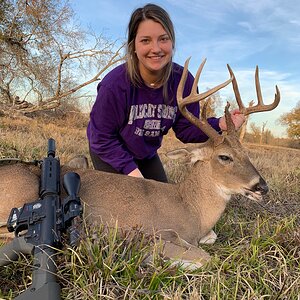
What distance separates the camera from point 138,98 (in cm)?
408

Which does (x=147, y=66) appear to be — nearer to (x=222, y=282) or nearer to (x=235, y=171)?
(x=235, y=171)

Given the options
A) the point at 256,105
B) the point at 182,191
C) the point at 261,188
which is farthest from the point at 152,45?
the point at 261,188

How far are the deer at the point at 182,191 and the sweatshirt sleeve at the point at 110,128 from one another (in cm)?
52

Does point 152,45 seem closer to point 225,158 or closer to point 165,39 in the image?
point 165,39

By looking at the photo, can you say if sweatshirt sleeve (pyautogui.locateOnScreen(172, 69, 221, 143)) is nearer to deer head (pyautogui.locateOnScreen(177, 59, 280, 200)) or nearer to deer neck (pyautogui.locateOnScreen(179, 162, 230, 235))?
deer head (pyautogui.locateOnScreen(177, 59, 280, 200))

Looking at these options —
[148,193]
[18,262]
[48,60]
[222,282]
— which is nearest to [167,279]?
[222,282]

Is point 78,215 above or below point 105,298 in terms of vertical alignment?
above

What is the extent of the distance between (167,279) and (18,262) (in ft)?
3.01

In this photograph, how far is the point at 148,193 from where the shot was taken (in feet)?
11.4

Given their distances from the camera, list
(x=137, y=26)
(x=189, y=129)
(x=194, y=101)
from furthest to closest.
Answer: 1. (x=189, y=129)
2. (x=137, y=26)
3. (x=194, y=101)

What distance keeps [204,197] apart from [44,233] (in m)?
1.76

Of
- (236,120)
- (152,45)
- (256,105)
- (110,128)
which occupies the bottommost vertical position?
(110,128)

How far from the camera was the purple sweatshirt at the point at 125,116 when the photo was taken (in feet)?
13.1

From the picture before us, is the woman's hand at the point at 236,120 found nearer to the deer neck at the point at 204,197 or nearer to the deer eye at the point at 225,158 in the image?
the deer eye at the point at 225,158
